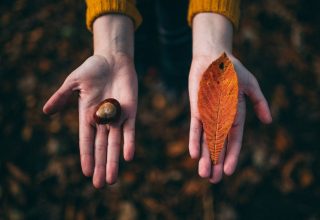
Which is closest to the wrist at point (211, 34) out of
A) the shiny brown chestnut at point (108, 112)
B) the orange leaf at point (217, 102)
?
the orange leaf at point (217, 102)

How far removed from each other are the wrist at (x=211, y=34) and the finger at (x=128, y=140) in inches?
19.8

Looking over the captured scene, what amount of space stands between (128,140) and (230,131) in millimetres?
498

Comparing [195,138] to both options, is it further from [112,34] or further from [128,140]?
[112,34]

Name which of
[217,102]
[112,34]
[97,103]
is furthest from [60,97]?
[217,102]

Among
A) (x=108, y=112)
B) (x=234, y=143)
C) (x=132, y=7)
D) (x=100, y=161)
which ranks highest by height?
(x=132, y=7)

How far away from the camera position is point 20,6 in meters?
2.90

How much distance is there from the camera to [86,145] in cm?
161

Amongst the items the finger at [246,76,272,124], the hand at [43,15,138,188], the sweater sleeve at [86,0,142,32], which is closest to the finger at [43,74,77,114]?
the hand at [43,15,138,188]

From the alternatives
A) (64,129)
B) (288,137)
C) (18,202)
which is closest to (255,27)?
(288,137)

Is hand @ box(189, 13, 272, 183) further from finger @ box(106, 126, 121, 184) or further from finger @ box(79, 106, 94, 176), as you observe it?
finger @ box(79, 106, 94, 176)

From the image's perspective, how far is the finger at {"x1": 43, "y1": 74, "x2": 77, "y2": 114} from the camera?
162cm

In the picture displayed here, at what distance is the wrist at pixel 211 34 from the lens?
1683mm


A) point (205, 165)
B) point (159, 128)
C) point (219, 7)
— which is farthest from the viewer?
point (159, 128)

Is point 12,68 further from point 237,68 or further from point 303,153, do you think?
point 303,153
